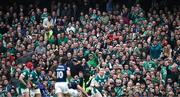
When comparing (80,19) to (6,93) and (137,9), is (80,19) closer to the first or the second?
(137,9)

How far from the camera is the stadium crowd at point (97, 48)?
26656 mm

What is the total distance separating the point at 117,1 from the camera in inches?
1293

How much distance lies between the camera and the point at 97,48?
2883cm

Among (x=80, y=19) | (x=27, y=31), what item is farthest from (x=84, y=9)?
(x=27, y=31)

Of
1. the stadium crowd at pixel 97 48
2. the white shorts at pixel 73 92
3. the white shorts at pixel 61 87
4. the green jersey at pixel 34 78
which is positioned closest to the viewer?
the white shorts at pixel 61 87

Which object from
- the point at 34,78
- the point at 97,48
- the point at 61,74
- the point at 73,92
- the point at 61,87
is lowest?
the point at 73,92

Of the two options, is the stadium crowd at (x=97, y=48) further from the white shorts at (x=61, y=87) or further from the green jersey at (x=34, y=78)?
the white shorts at (x=61, y=87)

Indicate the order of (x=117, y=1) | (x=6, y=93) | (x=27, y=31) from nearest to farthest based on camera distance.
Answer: (x=6, y=93) < (x=27, y=31) < (x=117, y=1)

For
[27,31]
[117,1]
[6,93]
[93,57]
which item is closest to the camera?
[6,93]

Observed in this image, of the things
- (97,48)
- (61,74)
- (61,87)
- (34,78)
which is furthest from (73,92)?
(97,48)

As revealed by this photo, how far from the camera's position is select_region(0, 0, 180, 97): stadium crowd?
26.7m

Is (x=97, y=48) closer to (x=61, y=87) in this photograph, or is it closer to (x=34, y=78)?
(x=34, y=78)

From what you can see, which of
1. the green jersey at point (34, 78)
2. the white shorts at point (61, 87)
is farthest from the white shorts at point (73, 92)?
the green jersey at point (34, 78)

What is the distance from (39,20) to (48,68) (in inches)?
172
